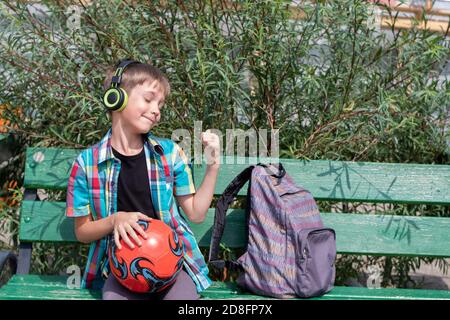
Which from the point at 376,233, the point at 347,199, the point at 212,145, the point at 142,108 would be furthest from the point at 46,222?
the point at 376,233

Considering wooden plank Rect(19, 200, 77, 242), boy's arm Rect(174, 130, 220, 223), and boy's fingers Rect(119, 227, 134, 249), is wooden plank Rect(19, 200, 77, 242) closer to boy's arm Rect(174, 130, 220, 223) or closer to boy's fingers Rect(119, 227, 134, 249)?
boy's arm Rect(174, 130, 220, 223)

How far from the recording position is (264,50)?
11.5 ft

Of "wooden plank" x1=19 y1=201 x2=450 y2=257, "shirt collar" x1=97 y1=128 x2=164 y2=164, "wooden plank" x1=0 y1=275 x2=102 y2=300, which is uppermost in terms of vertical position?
"shirt collar" x1=97 y1=128 x2=164 y2=164

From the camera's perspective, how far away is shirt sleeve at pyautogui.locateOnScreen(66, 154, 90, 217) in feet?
10.0

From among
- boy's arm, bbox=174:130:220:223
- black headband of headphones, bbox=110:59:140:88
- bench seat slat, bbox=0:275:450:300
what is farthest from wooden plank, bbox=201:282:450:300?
black headband of headphones, bbox=110:59:140:88

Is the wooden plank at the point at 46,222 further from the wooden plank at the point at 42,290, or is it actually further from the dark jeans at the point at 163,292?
the dark jeans at the point at 163,292

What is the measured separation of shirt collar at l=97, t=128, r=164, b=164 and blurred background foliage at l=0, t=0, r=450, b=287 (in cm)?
40

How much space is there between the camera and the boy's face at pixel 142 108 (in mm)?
3012

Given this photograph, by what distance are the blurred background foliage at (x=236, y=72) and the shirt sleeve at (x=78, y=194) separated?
18.8 inches

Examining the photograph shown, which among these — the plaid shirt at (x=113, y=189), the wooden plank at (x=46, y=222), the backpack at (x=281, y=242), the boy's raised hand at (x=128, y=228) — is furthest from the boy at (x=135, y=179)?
the wooden plank at (x=46, y=222)

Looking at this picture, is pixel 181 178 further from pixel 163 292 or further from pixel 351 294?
pixel 351 294

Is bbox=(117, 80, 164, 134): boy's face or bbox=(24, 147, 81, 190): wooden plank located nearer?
bbox=(117, 80, 164, 134): boy's face

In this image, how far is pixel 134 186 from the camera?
3092 millimetres

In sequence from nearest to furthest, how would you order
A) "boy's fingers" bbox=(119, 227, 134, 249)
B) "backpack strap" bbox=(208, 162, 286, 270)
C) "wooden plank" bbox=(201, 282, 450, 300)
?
"boy's fingers" bbox=(119, 227, 134, 249)
"wooden plank" bbox=(201, 282, 450, 300)
"backpack strap" bbox=(208, 162, 286, 270)
